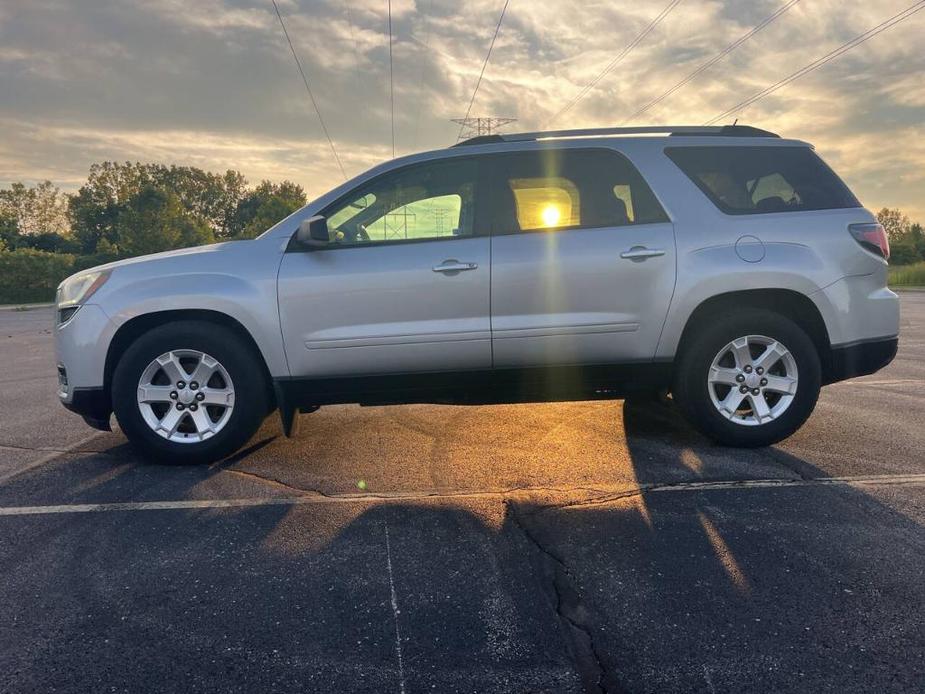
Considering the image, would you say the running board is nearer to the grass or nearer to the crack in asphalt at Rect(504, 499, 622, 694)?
the crack in asphalt at Rect(504, 499, 622, 694)

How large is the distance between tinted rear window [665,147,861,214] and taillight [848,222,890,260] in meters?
0.19

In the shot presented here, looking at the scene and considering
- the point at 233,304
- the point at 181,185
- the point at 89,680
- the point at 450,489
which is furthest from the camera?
the point at 181,185

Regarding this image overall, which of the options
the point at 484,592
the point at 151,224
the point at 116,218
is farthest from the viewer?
the point at 116,218

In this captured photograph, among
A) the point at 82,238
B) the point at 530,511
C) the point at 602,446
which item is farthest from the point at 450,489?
the point at 82,238

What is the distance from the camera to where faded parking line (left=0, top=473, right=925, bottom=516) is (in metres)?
3.47

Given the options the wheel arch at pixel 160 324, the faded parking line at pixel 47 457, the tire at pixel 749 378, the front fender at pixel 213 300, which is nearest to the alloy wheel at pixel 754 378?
the tire at pixel 749 378

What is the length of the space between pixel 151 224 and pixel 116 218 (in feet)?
68.0

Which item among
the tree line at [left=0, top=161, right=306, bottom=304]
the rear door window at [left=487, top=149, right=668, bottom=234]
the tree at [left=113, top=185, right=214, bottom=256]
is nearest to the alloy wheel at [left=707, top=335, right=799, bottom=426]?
the rear door window at [left=487, top=149, right=668, bottom=234]

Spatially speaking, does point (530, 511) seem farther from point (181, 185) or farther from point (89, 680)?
point (181, 185)

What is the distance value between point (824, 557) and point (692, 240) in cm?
212

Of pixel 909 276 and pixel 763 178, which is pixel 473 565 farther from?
pixel 909 276

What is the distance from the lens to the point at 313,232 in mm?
3971

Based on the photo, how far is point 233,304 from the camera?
404 centimetres

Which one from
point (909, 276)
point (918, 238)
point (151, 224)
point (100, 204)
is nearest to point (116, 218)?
point (100, 204)
